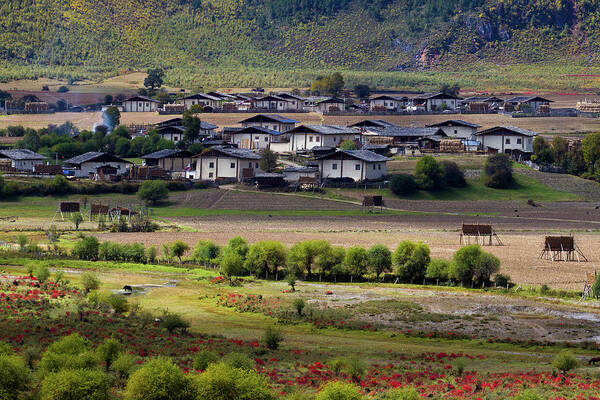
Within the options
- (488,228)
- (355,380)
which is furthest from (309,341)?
(488,228)

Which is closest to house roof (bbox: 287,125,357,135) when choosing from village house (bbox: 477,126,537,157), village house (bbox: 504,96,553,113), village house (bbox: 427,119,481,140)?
village house (bbox: 427,119,481,140)

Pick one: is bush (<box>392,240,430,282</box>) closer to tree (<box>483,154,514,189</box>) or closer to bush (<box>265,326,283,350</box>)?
bush (<box>265,326,283,350</box>)

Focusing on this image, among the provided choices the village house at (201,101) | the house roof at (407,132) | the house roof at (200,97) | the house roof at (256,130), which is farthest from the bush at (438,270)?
the house roof at (200,97)

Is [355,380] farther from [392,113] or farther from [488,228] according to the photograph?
[392,113]

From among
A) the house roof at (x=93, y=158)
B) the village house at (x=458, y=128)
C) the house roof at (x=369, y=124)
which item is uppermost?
the house roof at (x=369, y=124)

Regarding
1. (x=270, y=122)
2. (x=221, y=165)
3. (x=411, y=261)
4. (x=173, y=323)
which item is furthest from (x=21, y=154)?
(x=173, y=323)

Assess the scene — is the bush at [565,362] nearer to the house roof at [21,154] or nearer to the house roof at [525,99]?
the house roof at [21,154]
